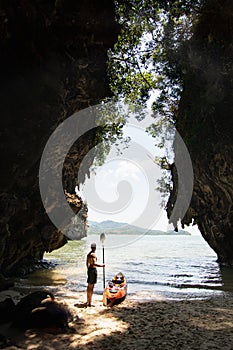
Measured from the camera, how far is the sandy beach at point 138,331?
5.91m

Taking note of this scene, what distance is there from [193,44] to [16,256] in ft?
56.1

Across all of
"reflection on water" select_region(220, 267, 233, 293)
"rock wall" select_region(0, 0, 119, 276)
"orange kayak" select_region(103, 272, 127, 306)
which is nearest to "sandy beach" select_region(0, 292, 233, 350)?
"orange kayak" select_region(103, 272, 127, 306)

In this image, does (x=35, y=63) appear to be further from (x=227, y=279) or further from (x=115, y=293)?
(x=227, y=279)

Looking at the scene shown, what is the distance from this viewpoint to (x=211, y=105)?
57.2ft

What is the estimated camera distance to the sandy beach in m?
5.91

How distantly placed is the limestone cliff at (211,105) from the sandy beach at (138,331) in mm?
10960

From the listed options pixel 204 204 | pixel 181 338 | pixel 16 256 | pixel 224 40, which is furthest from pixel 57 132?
pixel 204 204

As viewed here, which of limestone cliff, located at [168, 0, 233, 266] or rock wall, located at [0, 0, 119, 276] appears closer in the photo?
rock wall, located at [0, 0, 119, 276]

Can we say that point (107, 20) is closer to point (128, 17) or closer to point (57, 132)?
point (128, 17)

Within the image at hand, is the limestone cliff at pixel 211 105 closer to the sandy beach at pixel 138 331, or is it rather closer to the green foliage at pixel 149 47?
the green foliage at pixel 149 47

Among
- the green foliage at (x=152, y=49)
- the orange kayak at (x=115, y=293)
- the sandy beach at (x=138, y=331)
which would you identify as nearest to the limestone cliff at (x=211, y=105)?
the green foliage at (x=152, y=49)

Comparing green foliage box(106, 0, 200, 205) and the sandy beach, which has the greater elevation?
green foliage box(106, 0, 200, 205)

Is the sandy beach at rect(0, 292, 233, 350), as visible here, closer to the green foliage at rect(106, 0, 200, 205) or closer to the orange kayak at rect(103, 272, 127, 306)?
the orange kayak at rect(103, 272, 127, 306)

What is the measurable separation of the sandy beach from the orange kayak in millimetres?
249
